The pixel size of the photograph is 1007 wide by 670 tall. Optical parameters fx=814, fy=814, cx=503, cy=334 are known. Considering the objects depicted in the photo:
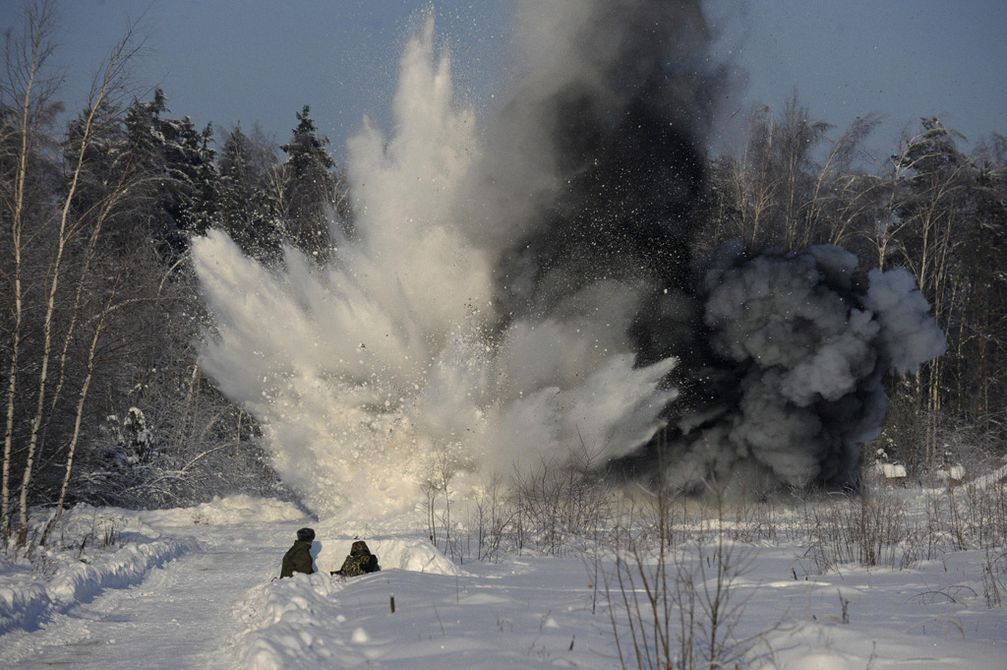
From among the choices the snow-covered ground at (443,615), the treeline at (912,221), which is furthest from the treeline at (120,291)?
the treeline at (912,221)

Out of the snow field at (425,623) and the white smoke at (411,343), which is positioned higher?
the white smoke at (411,343)

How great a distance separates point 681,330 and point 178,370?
2119 centimetres

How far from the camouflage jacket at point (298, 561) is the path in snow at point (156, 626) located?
0.66 metres

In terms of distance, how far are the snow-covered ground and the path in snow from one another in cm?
2

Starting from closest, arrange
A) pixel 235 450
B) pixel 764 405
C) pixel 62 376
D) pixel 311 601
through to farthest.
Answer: pixel 311 601, pixel 62 376, pixel 764 405, pixel 235 450

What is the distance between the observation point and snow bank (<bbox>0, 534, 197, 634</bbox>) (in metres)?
7.80

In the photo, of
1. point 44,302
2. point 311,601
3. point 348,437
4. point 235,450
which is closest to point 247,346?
point 348,437

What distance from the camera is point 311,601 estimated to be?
27.5 ft

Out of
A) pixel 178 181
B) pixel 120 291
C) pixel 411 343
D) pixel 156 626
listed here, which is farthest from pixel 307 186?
pixel 156 626

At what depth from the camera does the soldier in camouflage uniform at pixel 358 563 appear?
10633mm

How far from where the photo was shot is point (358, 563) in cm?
1069

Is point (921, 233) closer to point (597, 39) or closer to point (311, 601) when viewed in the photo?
point (597, 39)

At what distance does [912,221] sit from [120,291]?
97.5 ft

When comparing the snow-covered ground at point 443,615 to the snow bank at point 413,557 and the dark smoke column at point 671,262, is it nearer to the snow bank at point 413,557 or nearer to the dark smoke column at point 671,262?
the snow bank at point 413,557
